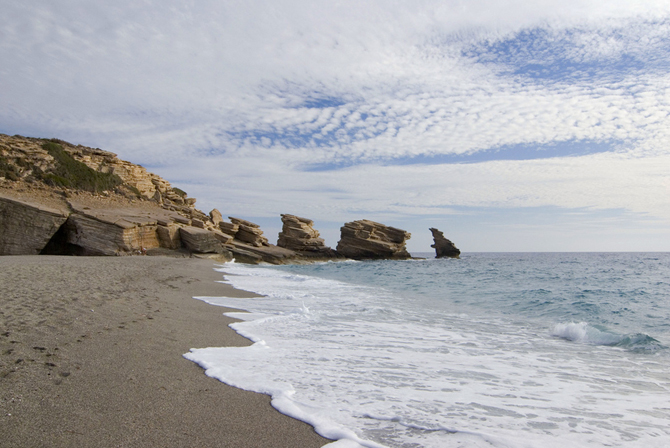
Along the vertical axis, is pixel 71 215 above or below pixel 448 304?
above

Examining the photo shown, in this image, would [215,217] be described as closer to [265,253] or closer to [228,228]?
[228,228]

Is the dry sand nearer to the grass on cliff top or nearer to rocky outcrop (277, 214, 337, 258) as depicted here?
the grass on cliff top

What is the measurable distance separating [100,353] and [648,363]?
795cm

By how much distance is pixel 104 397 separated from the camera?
331 cm

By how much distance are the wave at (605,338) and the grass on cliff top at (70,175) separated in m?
30.8

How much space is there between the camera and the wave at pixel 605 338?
24.2 ft

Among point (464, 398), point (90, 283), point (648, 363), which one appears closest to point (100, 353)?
point (464, 398)

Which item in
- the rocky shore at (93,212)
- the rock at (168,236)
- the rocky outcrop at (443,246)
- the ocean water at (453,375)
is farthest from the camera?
the rocky outcrop at (443,246)

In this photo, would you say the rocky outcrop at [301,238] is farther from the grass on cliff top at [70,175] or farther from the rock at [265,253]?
the grass on cliff top at [70,175]

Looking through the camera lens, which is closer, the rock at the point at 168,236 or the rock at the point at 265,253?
the rock at the point at 168,236

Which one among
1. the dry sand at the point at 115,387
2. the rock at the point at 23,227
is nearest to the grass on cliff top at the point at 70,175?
the rock at the point at 23,227

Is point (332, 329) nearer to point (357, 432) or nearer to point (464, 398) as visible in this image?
point (464, 398)

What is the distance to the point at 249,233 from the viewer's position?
45562 mm

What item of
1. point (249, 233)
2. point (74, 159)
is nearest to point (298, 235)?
point (249, 233)
